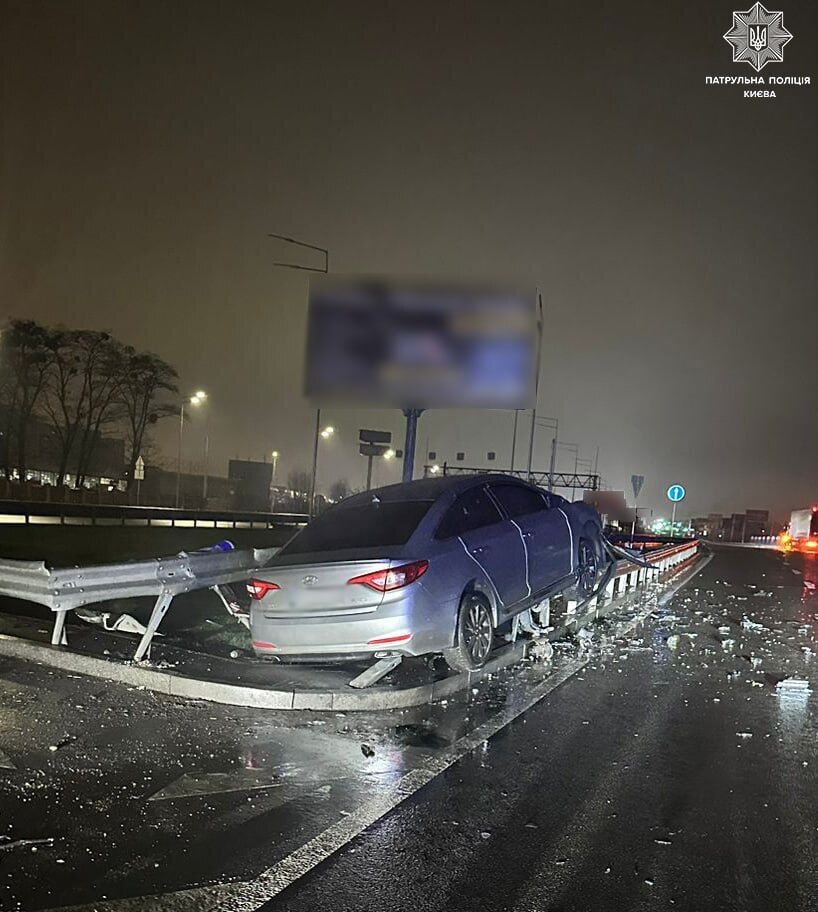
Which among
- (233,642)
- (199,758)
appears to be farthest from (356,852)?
(233,642)

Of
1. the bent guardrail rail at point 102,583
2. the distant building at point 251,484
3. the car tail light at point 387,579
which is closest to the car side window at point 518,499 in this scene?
the car tail light at point 387,579

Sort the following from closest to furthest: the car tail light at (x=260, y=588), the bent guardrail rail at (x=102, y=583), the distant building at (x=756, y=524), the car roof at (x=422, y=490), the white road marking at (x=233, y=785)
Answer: the white road marking at (x=233, y=785) < the car tail light at (x=260, y=588) < the bent guardrail rail at (x=102, y=583) < the car roof at (x=422, y=490) < the distant building at (x=756, y=524)

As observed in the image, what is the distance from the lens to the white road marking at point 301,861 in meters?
3.55

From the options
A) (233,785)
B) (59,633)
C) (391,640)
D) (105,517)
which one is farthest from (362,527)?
(105,517)

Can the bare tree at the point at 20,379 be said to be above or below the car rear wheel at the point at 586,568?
above

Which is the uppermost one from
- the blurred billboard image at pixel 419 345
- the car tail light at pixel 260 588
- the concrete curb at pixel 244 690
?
the blurred billboard image at pixel 419 345

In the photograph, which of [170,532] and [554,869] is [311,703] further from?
[170,532]

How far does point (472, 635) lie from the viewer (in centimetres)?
747

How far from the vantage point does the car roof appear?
Result: 8109mm

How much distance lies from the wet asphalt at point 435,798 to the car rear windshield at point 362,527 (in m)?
1.57

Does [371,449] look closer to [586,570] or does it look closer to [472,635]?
[586,570]

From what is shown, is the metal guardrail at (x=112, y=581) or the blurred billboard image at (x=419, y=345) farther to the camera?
the blurred billboard image at (x=419, y=345)

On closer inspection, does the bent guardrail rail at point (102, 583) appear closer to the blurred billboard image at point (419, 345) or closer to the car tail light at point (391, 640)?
the car tail light at point (391, 640)

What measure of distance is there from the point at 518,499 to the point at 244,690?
12.8 ft
